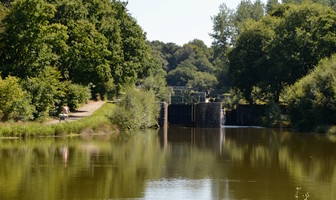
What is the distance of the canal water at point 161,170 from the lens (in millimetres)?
23891

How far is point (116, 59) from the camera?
70.3 metres

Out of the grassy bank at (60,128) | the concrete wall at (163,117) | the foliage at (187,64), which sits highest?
the foliage at (187,64)

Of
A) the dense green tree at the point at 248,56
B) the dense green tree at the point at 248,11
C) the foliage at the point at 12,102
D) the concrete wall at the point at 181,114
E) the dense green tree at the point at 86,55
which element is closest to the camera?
the foliage at the point at 12,102

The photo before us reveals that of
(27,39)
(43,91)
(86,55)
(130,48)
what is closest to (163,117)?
(130,48)

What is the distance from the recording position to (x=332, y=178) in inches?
1161

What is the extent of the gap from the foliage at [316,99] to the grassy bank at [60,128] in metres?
20.4

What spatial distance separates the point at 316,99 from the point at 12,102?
3155cm

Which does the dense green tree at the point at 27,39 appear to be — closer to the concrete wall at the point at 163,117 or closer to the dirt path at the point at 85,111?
the dirt path at the point at 85,111

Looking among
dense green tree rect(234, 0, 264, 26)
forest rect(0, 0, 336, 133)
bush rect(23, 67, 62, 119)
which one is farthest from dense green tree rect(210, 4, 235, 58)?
bush rect(23, 67, 62, 119)

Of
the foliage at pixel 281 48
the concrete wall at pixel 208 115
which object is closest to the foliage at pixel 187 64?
the foliage at pixel 281 48

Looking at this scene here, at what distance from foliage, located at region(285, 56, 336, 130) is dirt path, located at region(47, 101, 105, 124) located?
20229 mm

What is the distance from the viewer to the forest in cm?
5000

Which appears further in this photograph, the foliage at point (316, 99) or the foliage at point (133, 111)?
the foliage at point (316, 99)

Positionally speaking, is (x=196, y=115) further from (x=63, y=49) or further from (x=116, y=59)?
(x=63, y=49)
